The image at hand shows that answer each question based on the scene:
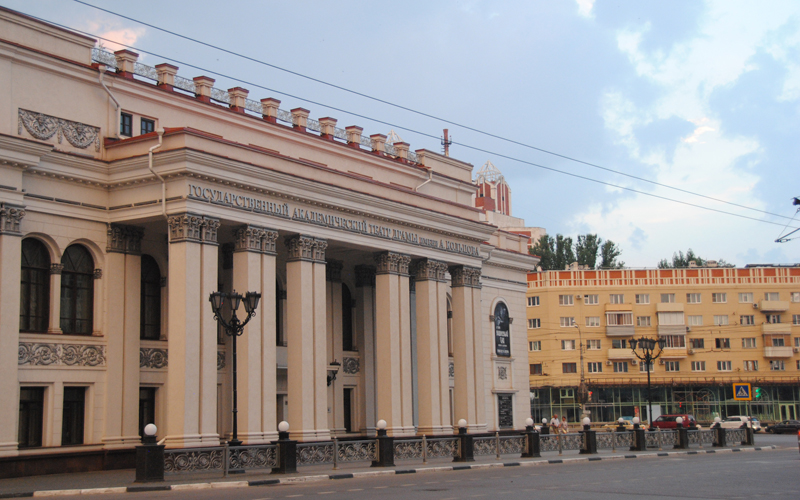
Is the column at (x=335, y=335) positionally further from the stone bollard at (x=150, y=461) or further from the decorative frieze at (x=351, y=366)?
the stone bollard at (x=150, y=461)

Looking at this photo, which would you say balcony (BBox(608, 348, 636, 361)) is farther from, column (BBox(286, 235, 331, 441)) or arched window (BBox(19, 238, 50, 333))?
arched window (BBox(19, 238, 50, 333))

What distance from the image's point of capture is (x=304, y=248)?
3155 cm

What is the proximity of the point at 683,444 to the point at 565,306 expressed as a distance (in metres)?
46.6

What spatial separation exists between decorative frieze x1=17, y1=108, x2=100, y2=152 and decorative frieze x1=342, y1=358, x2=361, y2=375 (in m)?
14.1

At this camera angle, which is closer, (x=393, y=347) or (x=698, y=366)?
(x=393, y=347)

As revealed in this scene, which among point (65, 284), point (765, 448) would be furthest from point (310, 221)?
point (765, 448)

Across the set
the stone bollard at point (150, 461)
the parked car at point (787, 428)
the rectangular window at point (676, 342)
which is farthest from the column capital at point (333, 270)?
the rectangular window at point (676, 342)

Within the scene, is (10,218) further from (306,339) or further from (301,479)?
(301,479)

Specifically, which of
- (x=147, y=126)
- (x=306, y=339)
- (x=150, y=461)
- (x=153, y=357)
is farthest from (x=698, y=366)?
(x=150, y=461)

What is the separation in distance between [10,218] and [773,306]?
7293cm

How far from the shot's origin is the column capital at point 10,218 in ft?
83.4

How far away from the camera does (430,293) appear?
122 feet

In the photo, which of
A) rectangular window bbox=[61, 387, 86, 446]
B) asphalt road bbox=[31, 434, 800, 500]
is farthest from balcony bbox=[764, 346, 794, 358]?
rectangular window bbox=[61, 387, 86, 446]

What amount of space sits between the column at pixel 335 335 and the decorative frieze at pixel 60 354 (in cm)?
1101
